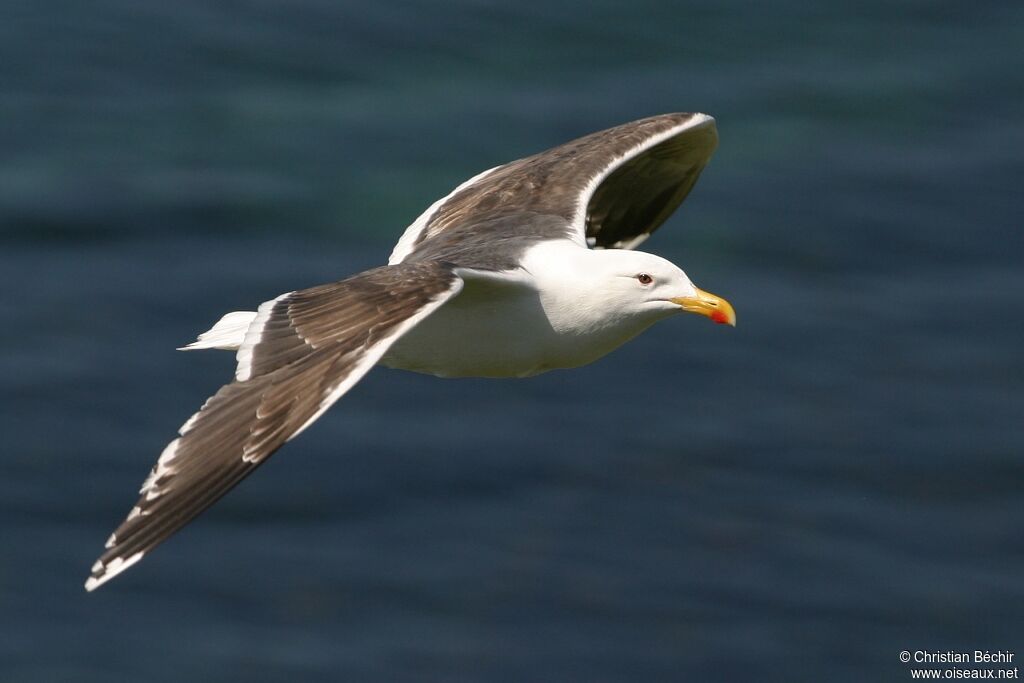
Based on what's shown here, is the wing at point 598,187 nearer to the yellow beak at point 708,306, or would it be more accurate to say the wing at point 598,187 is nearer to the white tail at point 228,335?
the yellow beak at point 708,306

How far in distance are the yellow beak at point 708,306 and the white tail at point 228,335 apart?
2.34 meters

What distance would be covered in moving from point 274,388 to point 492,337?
5.62 ft

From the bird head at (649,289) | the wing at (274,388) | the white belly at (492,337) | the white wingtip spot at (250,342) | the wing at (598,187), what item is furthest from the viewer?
the wing at (598,187)

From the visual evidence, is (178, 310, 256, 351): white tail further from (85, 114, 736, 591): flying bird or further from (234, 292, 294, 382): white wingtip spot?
(234, 292, 294, 382): white wingtip spot

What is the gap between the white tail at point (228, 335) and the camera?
11.2 m

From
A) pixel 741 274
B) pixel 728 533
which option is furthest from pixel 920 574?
pixel 741 274

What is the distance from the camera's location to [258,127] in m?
20.7

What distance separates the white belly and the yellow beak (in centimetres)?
35

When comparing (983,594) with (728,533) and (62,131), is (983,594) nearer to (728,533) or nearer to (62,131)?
(728,533)

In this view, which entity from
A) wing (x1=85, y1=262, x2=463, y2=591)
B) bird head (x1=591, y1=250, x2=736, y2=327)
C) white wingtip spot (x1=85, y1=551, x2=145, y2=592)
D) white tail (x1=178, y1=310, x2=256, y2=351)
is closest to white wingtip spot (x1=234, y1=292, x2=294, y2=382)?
wing (x1=85, y1=262, x2=463, y2=591)

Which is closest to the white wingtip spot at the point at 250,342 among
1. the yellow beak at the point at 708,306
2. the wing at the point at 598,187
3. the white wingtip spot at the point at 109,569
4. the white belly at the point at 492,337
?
the white belly at the point at 492,337

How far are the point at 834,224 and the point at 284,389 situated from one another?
10.5 m

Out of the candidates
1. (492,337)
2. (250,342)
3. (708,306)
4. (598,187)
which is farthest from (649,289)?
(250,342)

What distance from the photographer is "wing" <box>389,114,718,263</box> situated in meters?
12.6
